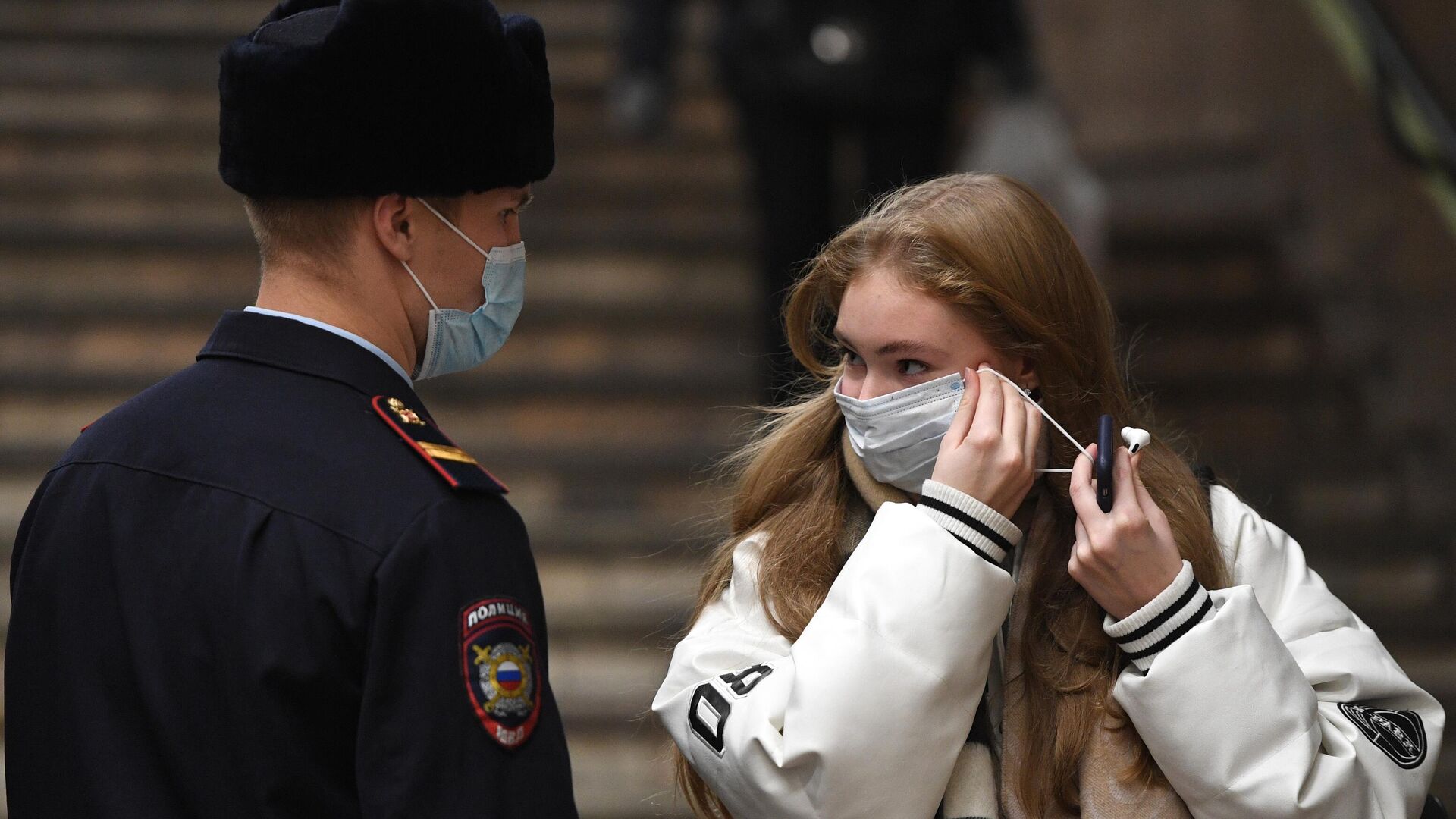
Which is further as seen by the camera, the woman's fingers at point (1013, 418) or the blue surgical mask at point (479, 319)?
the woman's fingers at point (1013, 418)

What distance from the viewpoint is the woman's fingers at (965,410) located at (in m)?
1.93

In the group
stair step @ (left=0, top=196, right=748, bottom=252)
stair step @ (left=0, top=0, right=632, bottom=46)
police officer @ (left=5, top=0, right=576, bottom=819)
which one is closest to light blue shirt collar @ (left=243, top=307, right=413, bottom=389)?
police officer @ (left=5, top=0, right=576, bottom=819)

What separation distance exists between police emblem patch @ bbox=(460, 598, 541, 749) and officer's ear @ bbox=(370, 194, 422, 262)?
16.9 inches

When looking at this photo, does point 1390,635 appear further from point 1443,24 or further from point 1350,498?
point 1443,24

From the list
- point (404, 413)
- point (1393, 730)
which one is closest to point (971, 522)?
point (1393, 730)

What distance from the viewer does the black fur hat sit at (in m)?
1.62

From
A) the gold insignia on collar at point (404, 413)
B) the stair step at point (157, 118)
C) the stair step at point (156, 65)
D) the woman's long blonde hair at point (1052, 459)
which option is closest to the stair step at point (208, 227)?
the stair step at point (157, 118)

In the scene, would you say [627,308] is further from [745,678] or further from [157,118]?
[745,678]

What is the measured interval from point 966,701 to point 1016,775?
0.13 meters

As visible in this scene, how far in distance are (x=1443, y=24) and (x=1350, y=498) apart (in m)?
1.70

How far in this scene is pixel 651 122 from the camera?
5859 mm

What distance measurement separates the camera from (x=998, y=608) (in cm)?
188

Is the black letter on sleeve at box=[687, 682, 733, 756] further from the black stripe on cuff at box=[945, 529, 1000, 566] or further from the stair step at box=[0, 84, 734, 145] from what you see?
the stair step at box=[0, 84, 734, 145]

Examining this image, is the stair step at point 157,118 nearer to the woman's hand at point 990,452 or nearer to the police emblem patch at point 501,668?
the woman's hand at point 990,452
